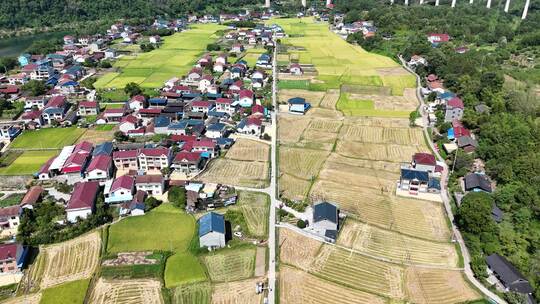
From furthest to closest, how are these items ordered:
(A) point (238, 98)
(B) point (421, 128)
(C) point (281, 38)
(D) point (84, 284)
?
(C) point (281, 38) → (A) point (238, 98) → (B) point (421, 128) → (D) point (84, 284)

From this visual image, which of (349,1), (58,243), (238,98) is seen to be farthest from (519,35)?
(58,243)

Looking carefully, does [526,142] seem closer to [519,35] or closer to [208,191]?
[208,191]

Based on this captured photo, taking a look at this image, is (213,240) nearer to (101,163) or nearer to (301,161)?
(301,161)

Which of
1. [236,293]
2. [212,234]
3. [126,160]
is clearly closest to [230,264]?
[212,234]

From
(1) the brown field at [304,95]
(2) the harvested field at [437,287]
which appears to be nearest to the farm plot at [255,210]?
(2) the harvested field at [437,287]

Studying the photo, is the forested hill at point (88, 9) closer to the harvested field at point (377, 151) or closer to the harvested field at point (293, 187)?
the harvested field at point (377, 151)

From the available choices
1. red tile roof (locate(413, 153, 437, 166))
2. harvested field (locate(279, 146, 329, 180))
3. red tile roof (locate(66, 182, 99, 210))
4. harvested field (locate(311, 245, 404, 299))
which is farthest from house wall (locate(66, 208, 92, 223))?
red tile roof (locate(413, 153, 437, 166))

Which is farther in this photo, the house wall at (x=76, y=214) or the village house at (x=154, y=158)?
the village house at (x=154, y=158)
